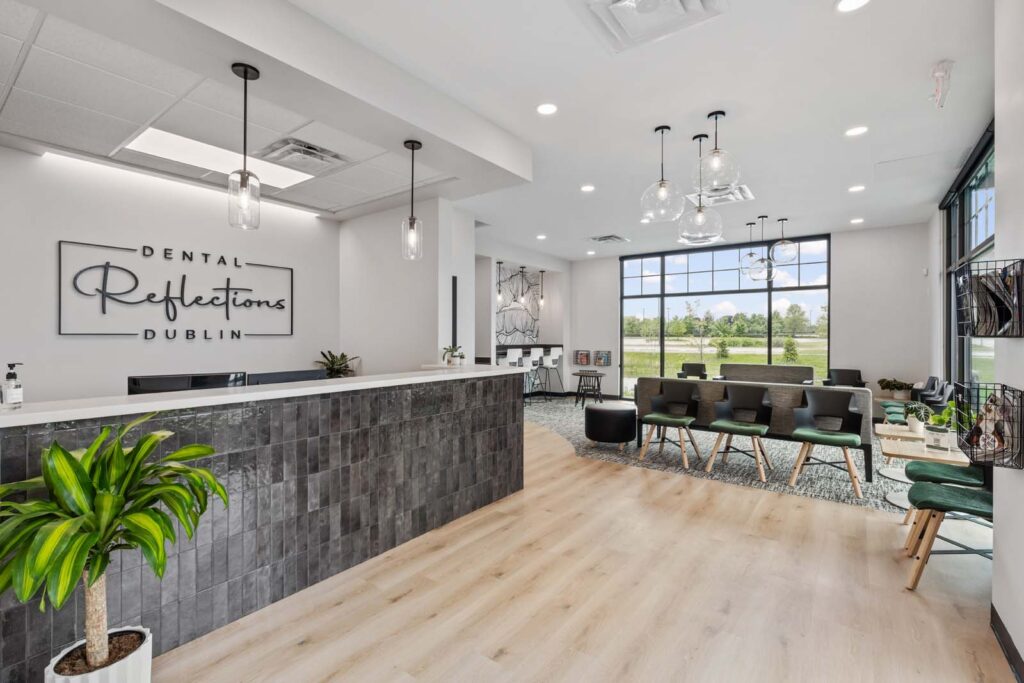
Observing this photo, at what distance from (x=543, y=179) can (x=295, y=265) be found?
2969 millimetres

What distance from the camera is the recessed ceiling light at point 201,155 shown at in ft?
12.1

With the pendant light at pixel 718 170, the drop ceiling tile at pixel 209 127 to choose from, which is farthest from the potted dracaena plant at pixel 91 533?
the pendant light at pixel 718 170

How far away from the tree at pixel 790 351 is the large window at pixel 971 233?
2.42m

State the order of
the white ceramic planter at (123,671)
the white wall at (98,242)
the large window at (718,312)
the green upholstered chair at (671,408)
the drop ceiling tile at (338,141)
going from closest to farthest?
the white ceramic planter at (123,671) → the drop ceiling tile at (338,141) → the white wall at (98,242) → the green upholstered chair at (671,408) → the large window at (718,312)

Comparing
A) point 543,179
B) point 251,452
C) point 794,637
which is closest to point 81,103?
point 251,452

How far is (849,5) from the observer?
2.45m

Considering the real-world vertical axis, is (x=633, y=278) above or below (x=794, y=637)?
above

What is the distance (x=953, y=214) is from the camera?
18.9 feet

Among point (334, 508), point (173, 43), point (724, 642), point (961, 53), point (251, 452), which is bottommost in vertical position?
point (724, 642)

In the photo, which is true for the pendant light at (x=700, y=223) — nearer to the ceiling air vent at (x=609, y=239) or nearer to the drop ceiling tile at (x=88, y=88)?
the drop ceiling tile at (x=88, y=88)

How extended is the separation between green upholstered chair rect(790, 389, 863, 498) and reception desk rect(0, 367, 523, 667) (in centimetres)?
300

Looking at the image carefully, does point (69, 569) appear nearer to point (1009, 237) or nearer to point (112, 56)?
point (112, 56)

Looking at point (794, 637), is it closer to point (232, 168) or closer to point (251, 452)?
point (251, 452)

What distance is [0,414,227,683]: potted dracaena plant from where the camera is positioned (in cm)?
132
